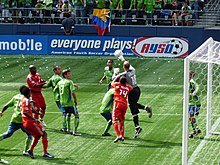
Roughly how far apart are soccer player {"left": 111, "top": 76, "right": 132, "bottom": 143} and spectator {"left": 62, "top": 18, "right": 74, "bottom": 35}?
18.3m

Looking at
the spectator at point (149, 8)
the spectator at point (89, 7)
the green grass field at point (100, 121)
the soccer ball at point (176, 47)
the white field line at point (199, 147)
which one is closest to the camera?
the white field line at point (199, 147)

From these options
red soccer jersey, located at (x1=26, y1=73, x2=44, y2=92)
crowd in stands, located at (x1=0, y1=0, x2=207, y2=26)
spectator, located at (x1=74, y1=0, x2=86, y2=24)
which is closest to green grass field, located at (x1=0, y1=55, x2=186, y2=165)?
red soccer jersey, located at (x1=26, y1=73, x2=44, y2=92)

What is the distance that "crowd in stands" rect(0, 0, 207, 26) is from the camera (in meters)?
38.4

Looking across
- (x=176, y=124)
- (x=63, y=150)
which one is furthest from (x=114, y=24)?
(x=63, y=150)

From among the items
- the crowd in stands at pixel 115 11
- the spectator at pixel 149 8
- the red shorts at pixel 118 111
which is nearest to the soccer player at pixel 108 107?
the red shorts at pixel 118 111

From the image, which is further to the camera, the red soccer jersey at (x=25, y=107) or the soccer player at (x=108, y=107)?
the soccer player at (x=108, y=107)

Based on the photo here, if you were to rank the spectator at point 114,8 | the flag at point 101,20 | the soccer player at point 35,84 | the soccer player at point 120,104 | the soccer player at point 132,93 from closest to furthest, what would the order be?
the soccer player at point 120,104 < the soccer player at point 132,93 < the soccer player at point 35,84 < the flag at point 101,20 < the spectator at point 114,8

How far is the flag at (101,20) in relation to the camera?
37.6 m

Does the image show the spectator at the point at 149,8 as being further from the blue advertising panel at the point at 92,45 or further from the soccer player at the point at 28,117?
the soccer player at the point at 28,117

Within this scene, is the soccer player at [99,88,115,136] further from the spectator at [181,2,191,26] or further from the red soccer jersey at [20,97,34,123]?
the spectator at [181,2,191,26]

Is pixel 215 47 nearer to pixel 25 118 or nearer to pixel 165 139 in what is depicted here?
pixel 165 139

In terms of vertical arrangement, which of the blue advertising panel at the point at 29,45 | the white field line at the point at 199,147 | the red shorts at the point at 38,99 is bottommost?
the blue advertising panel at the point at 29,45

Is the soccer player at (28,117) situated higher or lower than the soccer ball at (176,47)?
higher

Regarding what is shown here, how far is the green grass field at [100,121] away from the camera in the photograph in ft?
58.9
